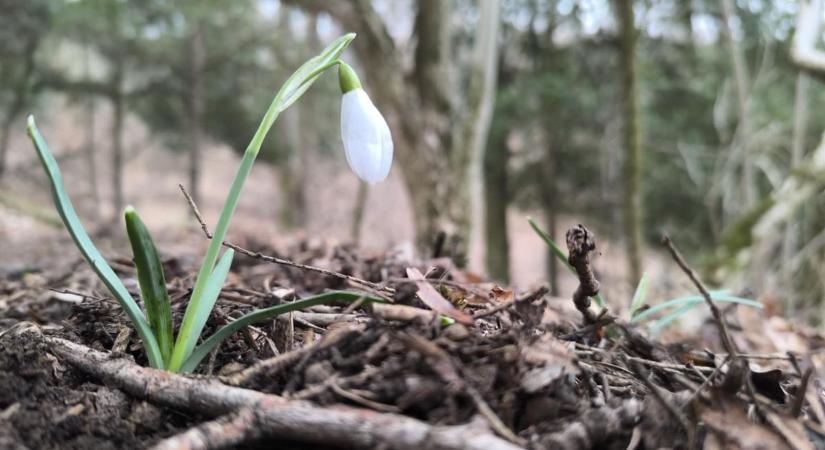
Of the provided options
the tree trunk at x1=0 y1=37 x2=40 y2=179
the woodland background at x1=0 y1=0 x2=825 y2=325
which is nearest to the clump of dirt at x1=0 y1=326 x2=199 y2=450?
the woodland background at x1=0 y1=0 x2=825 y2=325

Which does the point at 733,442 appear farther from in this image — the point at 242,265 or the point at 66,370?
the point at 242,265

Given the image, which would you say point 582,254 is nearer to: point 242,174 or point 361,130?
point 361,130

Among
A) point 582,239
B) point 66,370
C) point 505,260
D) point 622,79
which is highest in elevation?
point 622,79

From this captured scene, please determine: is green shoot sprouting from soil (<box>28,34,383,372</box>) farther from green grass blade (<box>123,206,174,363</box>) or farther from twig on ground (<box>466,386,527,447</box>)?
twig on ground (<box>466,386,527,447</box>)

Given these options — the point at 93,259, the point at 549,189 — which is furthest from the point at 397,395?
the point at 549,189

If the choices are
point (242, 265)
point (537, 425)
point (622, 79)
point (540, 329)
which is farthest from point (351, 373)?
point (622, 79)

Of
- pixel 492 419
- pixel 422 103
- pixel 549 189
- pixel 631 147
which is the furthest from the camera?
pixel 549 189

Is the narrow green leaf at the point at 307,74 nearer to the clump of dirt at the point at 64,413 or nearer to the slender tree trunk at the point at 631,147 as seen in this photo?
the clump of dirt at the point at 64,413
